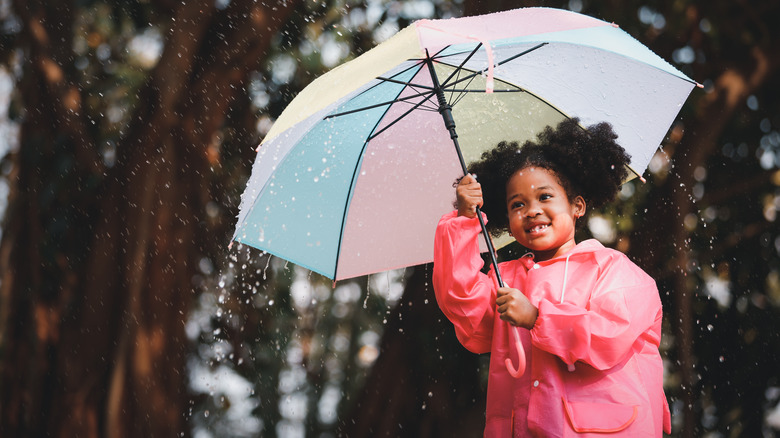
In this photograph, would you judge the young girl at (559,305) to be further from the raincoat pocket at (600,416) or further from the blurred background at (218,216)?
the blurred background at (218,216)

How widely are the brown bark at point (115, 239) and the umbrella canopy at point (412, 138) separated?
6.22 ft

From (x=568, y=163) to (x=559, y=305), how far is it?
0.56m

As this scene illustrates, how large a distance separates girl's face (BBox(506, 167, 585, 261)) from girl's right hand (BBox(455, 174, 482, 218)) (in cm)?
18

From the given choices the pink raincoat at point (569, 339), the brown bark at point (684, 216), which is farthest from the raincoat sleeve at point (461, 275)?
the brown bark at point (684, 216)

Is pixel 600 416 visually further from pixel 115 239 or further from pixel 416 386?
pixel 115 239

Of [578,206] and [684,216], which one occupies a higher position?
[684,216]

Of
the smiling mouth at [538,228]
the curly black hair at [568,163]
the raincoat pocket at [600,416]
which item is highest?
the curly black hair at [568,163]

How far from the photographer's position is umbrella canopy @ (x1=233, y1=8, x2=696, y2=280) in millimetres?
2484

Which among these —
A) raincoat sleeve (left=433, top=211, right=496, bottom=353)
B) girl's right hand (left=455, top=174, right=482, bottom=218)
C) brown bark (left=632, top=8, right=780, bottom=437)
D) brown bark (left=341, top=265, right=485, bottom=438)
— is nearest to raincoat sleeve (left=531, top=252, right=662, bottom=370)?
raincoat sleeve (left=433, top=211, right=496, bottom=353)

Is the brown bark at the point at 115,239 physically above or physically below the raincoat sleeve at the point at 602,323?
above

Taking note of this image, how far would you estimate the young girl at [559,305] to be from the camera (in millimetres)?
1938

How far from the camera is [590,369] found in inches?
78.6

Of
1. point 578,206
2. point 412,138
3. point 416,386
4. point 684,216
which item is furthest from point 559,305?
point 684,216

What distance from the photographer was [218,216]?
5445 millimetres
